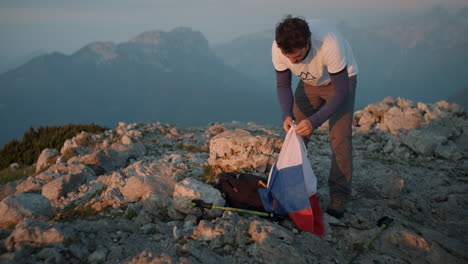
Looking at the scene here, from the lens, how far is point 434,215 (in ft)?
18.5

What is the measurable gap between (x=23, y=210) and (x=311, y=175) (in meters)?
4.59

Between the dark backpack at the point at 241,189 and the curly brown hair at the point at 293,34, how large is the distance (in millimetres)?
2267

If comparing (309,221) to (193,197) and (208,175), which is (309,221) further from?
(208,175)

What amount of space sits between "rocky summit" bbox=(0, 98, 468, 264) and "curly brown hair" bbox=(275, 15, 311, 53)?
7.88 feet

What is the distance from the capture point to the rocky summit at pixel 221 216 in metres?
3.75

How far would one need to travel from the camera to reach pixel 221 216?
4.79m

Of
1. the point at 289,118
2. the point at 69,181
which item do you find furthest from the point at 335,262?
the point at 69,181

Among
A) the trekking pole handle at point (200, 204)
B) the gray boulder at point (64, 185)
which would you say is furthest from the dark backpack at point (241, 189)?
the gray boulder at point (64, 185)

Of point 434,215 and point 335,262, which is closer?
point 335,262

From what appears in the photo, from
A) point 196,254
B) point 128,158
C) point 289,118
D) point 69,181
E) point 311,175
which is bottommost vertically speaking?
point 128,158

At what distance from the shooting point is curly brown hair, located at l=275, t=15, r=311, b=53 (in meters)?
3.71

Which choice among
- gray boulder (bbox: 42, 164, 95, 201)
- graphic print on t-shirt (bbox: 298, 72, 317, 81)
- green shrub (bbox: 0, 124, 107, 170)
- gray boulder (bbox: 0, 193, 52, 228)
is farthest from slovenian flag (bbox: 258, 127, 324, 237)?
green shrub (bbox: 0, 124, 107, 170)

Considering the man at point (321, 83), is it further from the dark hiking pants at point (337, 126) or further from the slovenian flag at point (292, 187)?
the slovenian flag at point (292, 187)

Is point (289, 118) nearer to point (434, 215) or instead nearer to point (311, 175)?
point (311, 175)
